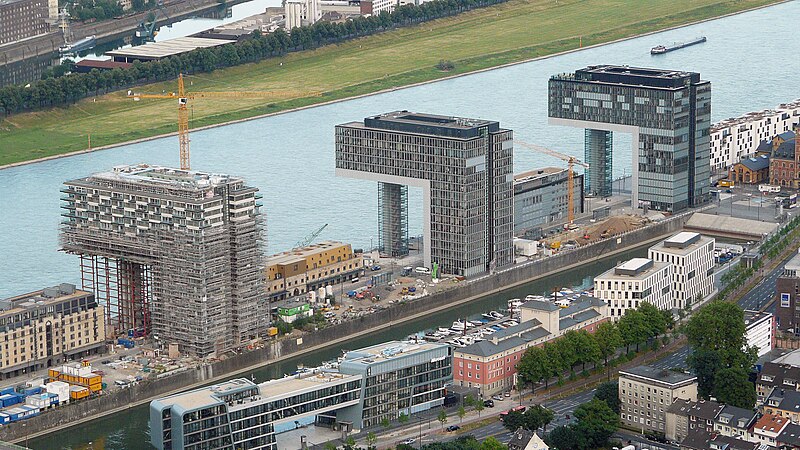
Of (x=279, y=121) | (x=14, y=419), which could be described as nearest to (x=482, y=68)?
(x=279, y=121)

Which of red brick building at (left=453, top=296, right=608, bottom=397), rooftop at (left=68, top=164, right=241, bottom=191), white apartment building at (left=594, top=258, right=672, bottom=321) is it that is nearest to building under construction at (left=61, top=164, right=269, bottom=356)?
rooftop at (left=68, top=164, right=241, bottom=191)

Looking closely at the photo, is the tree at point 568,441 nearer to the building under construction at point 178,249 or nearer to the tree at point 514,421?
the tree at point 514,421

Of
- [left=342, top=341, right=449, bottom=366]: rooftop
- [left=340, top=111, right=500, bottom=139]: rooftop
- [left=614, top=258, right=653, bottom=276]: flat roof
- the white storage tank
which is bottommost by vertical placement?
the white storage tank

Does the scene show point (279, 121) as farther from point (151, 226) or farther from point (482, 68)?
point (151, 226)

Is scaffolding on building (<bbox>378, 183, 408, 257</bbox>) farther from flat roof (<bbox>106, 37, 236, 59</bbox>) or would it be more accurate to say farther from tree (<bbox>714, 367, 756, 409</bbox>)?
flat roof (<bbox>106, 37, 236, 59</bbox>)

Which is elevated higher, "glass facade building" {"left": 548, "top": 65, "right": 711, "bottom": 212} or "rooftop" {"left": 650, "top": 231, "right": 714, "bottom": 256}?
"glass facade building" {"left": 548, "top": 65, "right": 711, "bottom": 212}

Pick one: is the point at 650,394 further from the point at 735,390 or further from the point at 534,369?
the point at 534,369
